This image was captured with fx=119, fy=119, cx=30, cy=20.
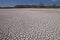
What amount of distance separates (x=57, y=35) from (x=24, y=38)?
0.40 metres

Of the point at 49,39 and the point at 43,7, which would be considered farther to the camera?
the point at 43,7

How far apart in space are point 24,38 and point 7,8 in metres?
2.77

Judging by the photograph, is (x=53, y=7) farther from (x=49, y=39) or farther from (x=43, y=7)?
(x=49, y=39)

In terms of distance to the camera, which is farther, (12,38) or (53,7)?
(53,7)

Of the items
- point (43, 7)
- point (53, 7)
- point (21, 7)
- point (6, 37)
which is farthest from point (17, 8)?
point (6, 37)

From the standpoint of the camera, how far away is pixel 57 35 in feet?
4.62

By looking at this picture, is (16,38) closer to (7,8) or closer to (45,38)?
(45,38)

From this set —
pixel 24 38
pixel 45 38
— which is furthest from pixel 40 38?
pixel 24 38

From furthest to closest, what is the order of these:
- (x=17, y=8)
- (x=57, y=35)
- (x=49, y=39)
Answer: (x=17, y=8) < (x=57, y=35) < (x=49, y=39)

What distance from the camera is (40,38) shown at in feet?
4.37

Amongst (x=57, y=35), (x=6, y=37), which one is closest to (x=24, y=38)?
(x=6, y=37)

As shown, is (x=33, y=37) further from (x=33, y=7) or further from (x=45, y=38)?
(x=33, y=7)

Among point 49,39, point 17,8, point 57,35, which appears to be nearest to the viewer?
point 49,39

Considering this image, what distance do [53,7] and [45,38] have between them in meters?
2.88
